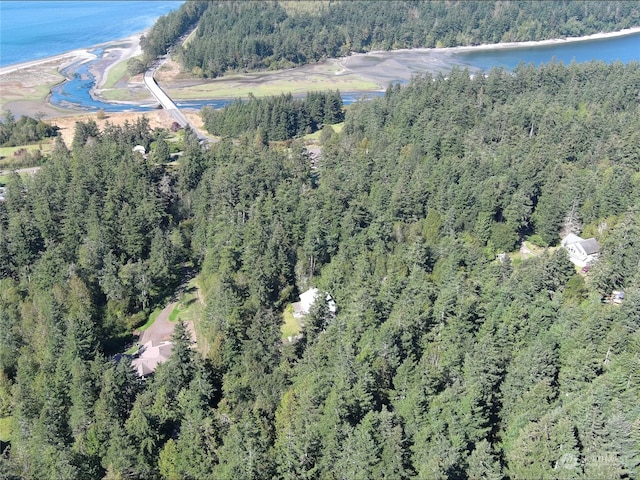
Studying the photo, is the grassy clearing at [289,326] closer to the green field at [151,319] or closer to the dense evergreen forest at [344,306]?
the dense evergreen forest at [344,306]

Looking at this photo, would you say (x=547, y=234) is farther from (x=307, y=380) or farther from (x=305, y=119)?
(x=305, y=119)

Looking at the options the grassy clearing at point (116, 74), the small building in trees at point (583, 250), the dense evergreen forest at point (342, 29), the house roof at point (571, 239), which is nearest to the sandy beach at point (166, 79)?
the grassy clearing at point (116, 74)

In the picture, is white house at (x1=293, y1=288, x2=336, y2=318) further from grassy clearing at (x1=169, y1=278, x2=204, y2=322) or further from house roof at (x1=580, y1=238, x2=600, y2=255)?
house roof at (x1=580, y1=238, x2=600, y2=255)

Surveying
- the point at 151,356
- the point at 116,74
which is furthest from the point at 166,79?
the point at 151,356

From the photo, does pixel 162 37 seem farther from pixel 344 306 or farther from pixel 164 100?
pixel 344 306

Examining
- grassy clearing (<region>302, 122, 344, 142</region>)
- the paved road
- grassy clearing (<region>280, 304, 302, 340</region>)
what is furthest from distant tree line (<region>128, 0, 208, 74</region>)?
grassy clearing (<region>280, 304, 302, 340</region>)

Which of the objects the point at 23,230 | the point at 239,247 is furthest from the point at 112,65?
the point at 239,247
